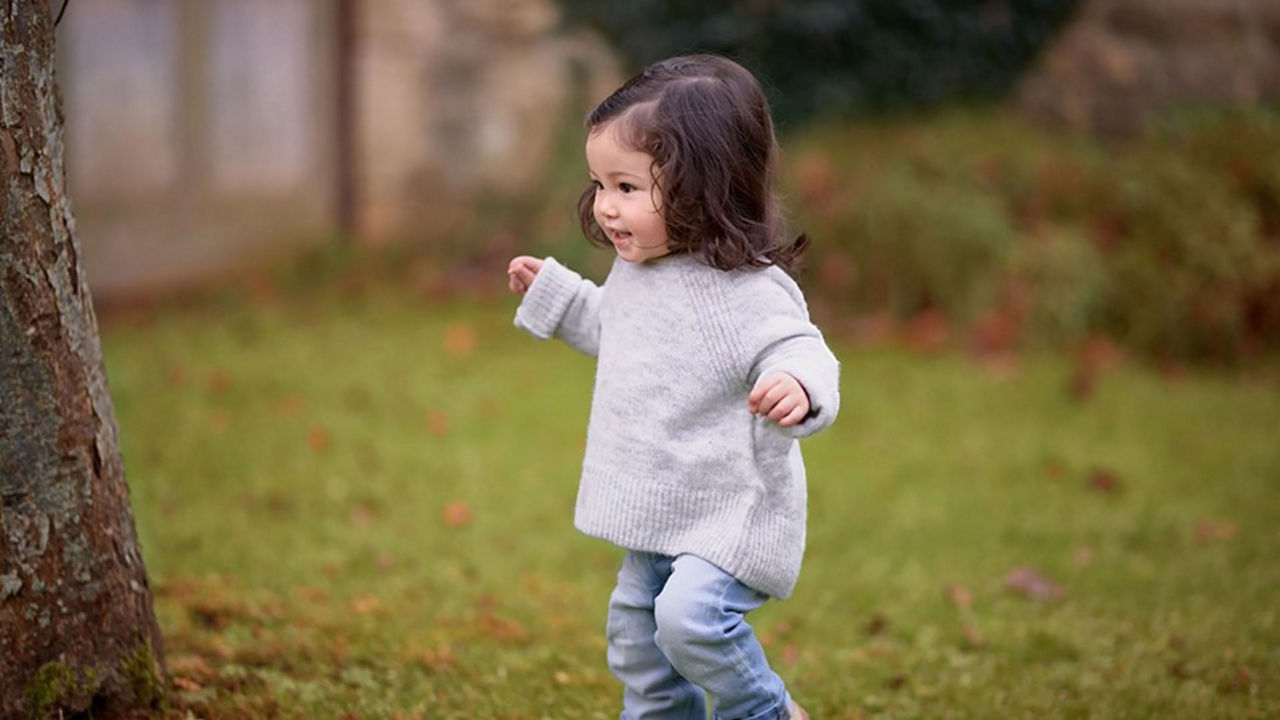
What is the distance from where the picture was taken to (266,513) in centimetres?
513

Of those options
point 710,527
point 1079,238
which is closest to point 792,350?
point 710,527

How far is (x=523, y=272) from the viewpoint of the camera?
2.91 metres

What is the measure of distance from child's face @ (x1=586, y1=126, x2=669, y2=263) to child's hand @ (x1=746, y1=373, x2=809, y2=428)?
390 mm

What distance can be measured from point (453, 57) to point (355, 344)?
3019 mm

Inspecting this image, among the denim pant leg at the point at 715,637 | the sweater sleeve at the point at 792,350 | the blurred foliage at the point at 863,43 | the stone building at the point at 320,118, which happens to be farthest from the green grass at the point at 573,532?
the blurred foliage at the point at 863,43

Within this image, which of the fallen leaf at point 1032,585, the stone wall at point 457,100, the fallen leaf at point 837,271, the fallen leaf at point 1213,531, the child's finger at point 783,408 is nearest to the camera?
the child's finger at point 783,408

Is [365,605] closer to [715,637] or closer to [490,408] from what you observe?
[715,637]

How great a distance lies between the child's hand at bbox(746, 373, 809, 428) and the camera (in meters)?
2.41

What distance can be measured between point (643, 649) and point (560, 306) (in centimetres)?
74

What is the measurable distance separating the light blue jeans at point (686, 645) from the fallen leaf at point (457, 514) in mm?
2361

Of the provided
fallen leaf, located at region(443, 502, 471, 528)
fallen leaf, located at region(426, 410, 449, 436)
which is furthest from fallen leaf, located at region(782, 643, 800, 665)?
fallen leaf, located at region(426, 410, 449, 436)

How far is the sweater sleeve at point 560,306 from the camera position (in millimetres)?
2875

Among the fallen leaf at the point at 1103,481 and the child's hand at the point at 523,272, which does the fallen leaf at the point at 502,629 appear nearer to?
the child's hand at the point at 523,272

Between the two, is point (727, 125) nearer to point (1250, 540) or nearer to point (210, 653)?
point (210, 653)
